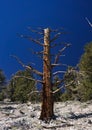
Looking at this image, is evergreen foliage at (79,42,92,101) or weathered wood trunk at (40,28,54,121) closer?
weathered wood trunk at (40,28,54,121)

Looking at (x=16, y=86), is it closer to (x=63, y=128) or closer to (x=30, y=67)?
(x=30, y=67)

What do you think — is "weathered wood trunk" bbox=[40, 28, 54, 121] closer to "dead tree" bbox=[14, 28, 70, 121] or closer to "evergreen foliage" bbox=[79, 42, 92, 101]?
"dead tree" bbox=[14, 28, 70, 121]

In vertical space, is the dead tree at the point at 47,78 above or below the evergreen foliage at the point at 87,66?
below

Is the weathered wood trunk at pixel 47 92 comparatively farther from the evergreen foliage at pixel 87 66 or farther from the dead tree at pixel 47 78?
the evergreen foliage at pixel 87 66

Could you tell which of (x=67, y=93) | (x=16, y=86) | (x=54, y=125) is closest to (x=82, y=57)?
(x=67, y=93)

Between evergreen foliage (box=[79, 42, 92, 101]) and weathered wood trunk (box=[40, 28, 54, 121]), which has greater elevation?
evergreen foliage (box=[79, 42, 92, 101])

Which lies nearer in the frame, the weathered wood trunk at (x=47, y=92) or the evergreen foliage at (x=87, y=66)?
the weathered wood trunk at (x=47, y=92)

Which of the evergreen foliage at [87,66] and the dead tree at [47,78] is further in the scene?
the evergreen foliage at [87,66]

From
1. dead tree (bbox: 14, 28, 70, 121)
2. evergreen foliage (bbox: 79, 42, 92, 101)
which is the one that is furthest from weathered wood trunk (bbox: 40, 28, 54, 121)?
evergreen foliage (bbox: 79, 42, 92, 101)

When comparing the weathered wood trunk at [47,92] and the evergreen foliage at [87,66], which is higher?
the evergreen foliage at [87,66]

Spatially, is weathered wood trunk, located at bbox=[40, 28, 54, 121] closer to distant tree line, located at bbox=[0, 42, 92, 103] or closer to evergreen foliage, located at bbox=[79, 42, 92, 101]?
distant tree line, located at bbox=[0, 42, 92, 103]

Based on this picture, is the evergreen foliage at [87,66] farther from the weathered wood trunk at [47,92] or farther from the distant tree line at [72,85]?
the weathered wood trunk at [47,92]

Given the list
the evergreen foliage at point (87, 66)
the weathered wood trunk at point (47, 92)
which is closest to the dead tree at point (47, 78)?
the weathered wood trunk at point (47, 92)

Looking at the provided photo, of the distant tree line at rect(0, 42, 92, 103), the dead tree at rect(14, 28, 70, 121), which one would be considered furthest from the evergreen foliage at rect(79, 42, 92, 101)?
the dead tree at rect(14, 28, 70, 121)
